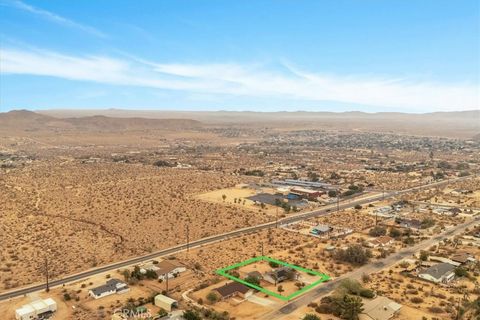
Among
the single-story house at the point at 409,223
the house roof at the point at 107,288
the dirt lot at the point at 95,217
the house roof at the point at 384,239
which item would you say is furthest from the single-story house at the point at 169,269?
the single-story house at the point at 409,223

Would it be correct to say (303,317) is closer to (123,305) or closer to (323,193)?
(123,305)

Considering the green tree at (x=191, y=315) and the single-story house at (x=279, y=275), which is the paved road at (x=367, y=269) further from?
the green tree at (x=191, y=315)

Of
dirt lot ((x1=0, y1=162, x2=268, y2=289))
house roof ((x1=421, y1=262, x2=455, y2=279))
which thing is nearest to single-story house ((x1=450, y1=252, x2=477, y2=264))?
house roof ((x1=421, y1=262, x2=455, y2=279))

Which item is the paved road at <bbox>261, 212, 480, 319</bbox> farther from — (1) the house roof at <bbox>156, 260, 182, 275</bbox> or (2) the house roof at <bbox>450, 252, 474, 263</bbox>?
(1) the house roof at <bbox>156, 260, 182, 275</bbox>

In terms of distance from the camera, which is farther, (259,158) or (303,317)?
(259,158)

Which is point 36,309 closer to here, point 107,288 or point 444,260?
point 107,288

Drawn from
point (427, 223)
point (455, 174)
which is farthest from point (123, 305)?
point (455, 174)

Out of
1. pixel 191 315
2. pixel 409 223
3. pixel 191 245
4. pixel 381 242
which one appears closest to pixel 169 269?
pixel 191 245
